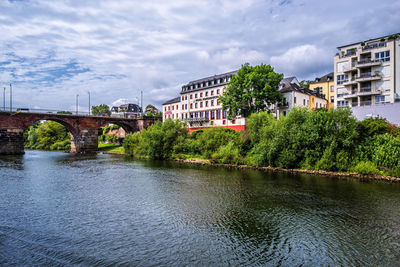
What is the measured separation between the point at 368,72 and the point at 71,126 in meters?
60.2

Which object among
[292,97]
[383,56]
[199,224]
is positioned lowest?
[199,224]

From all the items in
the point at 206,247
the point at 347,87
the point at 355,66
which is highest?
the point at 355,66

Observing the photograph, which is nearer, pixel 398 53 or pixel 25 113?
pixel 398 53

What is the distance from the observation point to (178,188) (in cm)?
2297

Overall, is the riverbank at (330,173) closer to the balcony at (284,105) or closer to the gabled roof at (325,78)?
the balcony at (284,105)

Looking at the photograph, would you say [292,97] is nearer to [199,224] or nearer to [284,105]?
[284,105]

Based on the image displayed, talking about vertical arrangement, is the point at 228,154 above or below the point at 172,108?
below

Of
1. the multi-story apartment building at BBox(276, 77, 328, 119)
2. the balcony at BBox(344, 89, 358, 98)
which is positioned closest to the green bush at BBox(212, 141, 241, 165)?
the multi-story apartment building at BBox(276, 77, 328, 119)

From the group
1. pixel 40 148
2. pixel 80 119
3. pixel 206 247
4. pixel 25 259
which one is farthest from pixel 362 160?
pixel 40 148

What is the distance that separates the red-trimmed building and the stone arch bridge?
11846mm

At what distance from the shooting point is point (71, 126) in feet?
207

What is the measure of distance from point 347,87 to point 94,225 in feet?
145

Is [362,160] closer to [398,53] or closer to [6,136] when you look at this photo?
[398,53]

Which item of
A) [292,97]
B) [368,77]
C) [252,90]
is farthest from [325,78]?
[252,90]
